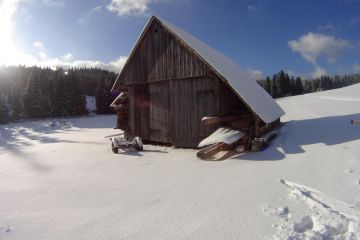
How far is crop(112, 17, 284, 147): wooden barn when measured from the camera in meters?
13.8

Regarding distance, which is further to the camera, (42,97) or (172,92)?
Result: (42,97)

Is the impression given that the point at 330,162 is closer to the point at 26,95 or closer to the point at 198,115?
the point at 198,115

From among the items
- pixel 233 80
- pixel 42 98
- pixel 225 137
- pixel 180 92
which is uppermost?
pixel 42 98

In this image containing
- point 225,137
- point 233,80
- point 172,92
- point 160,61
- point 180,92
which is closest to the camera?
point 225,137

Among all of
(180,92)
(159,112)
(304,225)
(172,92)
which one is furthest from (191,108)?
(304,225)

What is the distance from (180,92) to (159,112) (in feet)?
6.96

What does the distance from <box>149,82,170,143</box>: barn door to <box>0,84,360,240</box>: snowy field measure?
495cm

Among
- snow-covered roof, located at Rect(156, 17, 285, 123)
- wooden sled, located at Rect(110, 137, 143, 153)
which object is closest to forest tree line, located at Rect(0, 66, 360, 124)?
wooden sled, located at Rect(110, 137, 143, 153)

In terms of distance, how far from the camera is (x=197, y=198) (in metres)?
6.67

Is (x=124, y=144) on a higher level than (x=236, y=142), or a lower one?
lower

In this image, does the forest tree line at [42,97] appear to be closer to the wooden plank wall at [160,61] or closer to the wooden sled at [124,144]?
the wooden plank wall at [160,61]

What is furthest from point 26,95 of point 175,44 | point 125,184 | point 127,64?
point 125,184

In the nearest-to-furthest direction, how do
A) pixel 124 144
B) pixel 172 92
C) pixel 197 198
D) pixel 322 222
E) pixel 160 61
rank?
pixel 322 222 → pixel 197 198 → pixel 124 144 → pixel 172 92 → pixel 160 61

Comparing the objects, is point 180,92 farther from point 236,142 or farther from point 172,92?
point 236,142
